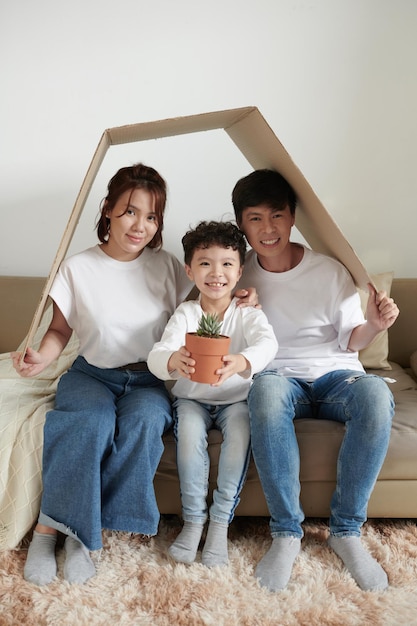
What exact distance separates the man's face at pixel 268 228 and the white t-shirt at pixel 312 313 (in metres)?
0.09

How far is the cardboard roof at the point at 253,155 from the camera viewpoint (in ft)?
5.04

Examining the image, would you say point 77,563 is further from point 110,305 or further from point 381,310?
point 381,310

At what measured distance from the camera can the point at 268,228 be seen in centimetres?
175

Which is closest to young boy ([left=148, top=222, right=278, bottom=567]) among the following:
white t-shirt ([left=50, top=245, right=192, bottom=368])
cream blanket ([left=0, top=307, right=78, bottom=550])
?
white t-shirt ([left=50, top=245, right=192, bottom=368])

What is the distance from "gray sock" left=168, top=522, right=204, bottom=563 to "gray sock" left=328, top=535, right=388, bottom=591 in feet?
1.09

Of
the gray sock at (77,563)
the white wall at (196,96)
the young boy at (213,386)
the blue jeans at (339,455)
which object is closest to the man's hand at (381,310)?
the blue jeans at (339,455)

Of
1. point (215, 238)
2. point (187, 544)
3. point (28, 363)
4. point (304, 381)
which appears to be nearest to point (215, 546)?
point (187, 544)

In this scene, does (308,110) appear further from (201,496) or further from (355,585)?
(355,585)

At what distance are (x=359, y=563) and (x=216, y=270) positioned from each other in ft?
2.63

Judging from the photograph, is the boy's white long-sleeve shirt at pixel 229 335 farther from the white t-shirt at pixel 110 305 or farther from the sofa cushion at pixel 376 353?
the sofa cushion at pixel 376 353

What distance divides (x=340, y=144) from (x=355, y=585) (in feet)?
5.24

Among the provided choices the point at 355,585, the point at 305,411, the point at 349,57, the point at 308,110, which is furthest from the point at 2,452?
the point at 349,57

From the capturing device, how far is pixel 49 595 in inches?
53.1

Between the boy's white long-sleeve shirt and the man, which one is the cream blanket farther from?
the man
